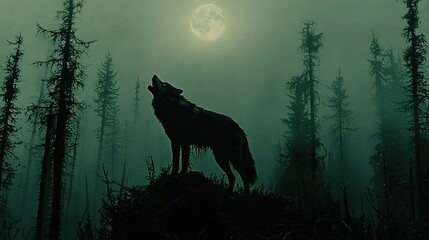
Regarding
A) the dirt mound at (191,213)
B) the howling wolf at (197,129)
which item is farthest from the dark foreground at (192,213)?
the howling wolf at (197,129)

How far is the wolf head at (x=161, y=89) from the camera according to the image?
6.91 meters

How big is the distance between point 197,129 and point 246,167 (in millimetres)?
1098

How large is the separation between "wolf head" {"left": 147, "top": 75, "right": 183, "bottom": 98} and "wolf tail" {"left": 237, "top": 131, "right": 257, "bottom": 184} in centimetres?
147

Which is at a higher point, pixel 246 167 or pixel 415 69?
pixel 415 69

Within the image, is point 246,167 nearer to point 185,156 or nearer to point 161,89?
point 185,156

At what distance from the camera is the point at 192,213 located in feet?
14.3

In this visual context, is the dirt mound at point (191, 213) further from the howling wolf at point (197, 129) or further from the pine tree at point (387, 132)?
the pine tree at point (387, 132)

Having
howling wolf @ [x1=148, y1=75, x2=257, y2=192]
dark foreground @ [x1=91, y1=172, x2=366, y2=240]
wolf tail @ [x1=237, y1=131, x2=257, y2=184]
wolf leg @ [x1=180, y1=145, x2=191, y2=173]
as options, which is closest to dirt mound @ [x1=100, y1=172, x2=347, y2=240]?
dark foreground @ [x1=91, y1=172, x2=366, y2=240]

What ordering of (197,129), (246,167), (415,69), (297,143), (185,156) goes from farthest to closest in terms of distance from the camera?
(297,143), (415,69), (246,167), (197,129), (185,156)

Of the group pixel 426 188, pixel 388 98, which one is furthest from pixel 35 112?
pixel 388 98

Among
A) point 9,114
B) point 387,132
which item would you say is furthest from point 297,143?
point 9,114

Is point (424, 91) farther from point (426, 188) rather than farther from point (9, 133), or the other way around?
point (9, 133)

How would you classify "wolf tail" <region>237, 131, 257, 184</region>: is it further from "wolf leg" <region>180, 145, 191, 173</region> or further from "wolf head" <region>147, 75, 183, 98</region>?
"wolf head" <region>147, 75, 183, 98</region>

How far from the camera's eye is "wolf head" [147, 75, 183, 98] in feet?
22.7
